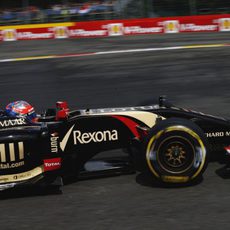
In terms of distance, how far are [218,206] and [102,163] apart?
190cm

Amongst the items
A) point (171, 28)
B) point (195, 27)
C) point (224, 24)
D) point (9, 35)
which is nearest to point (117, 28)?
point (171, 28)

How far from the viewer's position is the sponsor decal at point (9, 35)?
2344 centimetres

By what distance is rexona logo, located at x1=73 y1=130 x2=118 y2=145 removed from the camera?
252 inches

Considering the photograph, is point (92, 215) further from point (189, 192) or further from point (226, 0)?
point (226, 0)

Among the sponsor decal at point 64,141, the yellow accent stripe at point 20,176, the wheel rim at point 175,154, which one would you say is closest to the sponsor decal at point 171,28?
the sponsor decal at point 64,141

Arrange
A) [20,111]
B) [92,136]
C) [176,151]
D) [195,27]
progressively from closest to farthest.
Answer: [176,151] < [92,136] < [20,111] < [195,27]

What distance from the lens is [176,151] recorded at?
5988 millimetres

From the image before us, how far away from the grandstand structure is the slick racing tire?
60.6 ft

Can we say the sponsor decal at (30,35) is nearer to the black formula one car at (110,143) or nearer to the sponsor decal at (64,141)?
the black formula one car at (110,143)

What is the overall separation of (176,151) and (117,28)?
17828 mm

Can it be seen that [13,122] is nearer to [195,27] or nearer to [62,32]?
[62,32]

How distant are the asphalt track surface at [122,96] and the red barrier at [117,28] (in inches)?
51.8

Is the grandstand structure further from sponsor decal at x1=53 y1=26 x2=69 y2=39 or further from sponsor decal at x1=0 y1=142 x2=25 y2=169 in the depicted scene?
sponsor decal at x1=0 y1=142 x2=25 y2=169

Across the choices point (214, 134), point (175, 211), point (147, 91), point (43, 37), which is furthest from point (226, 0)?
point (175, 211)
